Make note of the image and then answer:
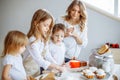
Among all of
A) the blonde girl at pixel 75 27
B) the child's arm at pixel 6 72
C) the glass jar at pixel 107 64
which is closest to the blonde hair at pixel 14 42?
the child's arm at pixel 6 72

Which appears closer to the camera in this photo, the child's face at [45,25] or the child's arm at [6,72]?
the child's arm at [6,72]

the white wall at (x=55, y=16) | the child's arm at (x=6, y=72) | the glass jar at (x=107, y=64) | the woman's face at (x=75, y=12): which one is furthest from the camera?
the white wall at (x=55, y=16)

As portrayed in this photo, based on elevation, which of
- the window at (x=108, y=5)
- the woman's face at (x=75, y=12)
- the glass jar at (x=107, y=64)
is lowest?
the glass jar at (x=107, y=64)

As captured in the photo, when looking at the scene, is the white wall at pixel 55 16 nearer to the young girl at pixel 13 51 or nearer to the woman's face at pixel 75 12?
the woman's face at pixel 75 12

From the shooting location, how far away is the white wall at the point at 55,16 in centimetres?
352

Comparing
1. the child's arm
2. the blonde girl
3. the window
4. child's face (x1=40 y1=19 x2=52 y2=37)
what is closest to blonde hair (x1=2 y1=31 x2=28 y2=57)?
the child's arm

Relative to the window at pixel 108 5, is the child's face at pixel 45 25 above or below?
below

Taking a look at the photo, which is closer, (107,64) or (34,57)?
(107,64)

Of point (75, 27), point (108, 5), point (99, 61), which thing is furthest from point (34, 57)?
point (108, 5)

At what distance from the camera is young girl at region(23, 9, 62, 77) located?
1.83 metres

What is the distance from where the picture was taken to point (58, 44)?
210 cm

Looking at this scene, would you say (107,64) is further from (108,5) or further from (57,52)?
(108,5)

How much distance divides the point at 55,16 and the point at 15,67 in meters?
1.97

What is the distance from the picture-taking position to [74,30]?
229 centimetres
